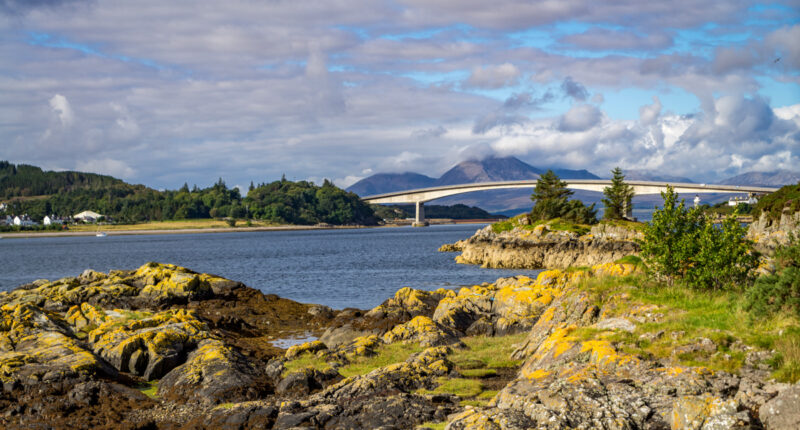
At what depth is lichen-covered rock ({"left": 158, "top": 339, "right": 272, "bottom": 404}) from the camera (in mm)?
16500

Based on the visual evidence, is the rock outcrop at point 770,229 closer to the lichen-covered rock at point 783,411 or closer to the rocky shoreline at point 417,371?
the rocky shoreline at point 417,371

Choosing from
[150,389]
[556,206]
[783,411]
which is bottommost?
[150,389]

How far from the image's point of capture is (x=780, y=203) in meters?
66.6

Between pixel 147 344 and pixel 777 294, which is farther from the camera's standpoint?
pixel 147 344

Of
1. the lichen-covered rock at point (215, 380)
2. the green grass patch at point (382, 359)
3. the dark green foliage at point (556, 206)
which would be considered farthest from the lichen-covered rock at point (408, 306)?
the dark green foliage at point (556, 206)

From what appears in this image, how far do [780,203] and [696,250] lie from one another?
57.1 m

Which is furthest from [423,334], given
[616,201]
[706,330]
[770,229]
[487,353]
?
[616,201]

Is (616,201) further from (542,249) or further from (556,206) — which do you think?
(542,249)

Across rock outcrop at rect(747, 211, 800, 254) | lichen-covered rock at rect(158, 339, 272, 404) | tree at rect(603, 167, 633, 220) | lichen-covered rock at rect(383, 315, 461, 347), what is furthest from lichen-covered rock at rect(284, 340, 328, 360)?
tree at rect(603, 167, 633, 220)

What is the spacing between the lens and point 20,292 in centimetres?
3497

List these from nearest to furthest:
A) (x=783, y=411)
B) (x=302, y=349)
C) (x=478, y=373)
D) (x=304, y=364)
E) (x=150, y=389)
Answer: (x=783, y=411) < (x=478, y=373) < (x=150, y=389) < (x=304, y=364) < (x=302, y=349)

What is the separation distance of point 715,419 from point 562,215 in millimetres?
71725

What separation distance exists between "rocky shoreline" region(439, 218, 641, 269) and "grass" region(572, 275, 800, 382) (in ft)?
138

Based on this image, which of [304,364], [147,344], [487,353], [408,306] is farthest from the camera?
[408,306]
